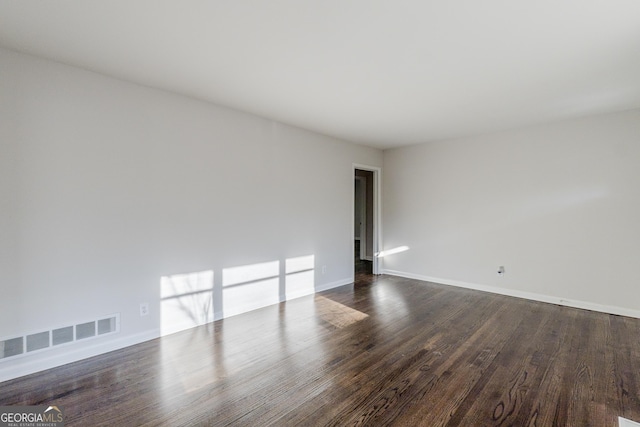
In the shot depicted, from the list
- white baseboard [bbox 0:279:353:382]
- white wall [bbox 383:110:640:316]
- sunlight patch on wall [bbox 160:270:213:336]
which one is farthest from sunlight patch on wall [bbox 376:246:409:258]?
white baseboard [bbox 0:279:353:382]

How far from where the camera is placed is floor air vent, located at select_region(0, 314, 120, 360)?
2287 millimetres

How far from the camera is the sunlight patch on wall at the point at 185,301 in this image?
10.1ft

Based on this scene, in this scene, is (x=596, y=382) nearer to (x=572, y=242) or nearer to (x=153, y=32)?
(x=572, y=242)

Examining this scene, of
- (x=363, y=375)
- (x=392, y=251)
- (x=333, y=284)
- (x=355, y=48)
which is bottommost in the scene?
(x=363, y=375)

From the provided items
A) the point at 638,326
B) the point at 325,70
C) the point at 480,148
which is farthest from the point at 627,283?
the point at 325,70

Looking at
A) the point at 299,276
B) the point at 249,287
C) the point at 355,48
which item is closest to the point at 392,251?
the point at 299,276

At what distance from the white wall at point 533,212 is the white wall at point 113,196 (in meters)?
2.91

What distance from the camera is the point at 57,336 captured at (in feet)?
8.12

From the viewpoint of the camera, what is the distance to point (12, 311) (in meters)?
2.28

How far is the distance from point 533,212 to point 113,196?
5.31m

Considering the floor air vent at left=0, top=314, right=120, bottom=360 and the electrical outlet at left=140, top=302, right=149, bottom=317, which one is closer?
the floor air vent at left=0, top=314, right=120, bottom=360

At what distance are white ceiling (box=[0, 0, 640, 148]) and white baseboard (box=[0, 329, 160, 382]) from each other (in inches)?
97.0

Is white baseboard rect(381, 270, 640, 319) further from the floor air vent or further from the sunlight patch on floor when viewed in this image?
the floor air vent

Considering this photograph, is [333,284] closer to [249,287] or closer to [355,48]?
[249,287]
